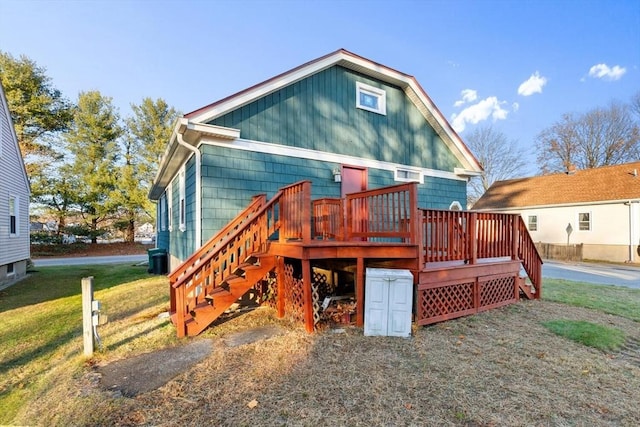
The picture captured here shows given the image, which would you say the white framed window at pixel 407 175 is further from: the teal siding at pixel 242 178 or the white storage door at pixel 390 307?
the white storage door at pixel 390 307

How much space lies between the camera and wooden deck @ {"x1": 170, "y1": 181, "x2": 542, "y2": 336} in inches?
186

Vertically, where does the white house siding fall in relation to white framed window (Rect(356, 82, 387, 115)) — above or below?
below

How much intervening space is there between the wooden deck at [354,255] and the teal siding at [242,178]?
443 millimetres

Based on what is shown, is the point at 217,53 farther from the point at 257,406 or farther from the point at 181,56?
the point at 257,406

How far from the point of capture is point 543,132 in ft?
96.2

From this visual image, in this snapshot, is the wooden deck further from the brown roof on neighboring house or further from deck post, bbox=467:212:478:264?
the brown roof on neighboring house

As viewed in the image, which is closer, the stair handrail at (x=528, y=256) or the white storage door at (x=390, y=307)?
the white storage door at (x=390, y=307)

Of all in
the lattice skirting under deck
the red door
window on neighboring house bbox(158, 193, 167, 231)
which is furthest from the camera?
window on neighboring house bbox(158, 193, 167, 231)

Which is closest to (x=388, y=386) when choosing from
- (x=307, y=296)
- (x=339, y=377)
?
(x=339, y=377)

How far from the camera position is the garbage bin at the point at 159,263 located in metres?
11.4

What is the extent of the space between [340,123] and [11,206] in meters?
11.3

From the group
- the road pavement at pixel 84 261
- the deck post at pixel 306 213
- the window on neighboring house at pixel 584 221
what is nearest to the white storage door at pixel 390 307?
the deck post at pixel 306 213

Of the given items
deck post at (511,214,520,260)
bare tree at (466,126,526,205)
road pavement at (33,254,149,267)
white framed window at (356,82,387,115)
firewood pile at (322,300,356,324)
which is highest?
bare tree at (466,126,526,205)

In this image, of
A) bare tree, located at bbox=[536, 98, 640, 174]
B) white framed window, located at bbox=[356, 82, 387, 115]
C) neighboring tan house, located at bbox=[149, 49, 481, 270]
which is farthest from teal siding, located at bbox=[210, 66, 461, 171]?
bare tree, located at bbox=[536, 98, 640, 174]
